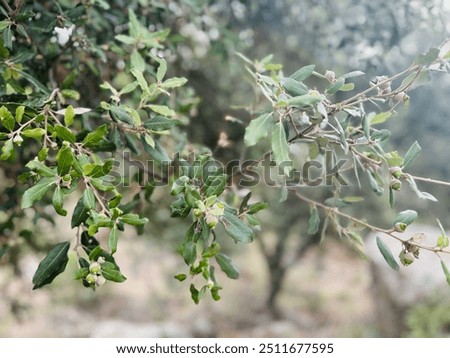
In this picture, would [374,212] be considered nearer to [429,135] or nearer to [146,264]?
[429,135]

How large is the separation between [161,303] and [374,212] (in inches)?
→ 122

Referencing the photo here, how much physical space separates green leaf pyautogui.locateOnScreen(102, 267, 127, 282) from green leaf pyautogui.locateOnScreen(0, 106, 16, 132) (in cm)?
42

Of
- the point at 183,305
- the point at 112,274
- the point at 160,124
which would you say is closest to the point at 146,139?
the point at 160,124

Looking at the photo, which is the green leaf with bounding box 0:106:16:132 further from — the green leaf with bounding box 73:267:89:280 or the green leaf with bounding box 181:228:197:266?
the green leaf with bounding box 181:228:197:266

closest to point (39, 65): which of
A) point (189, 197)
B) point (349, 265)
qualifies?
point (189, 197)

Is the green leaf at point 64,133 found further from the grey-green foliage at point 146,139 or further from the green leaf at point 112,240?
the green leaf at point 112,240

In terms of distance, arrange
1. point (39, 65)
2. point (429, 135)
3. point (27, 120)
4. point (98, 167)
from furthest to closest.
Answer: point (429, 135), point (39, 65), point (27, 120), point (98, 167)

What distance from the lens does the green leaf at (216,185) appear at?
1311mm

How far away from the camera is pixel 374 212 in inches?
212

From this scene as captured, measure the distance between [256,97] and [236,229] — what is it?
754 millimetres

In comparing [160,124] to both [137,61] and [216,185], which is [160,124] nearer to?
[216,185]

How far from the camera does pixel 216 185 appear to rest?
1317mm

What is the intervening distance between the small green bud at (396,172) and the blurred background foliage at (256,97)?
0.68 meters
